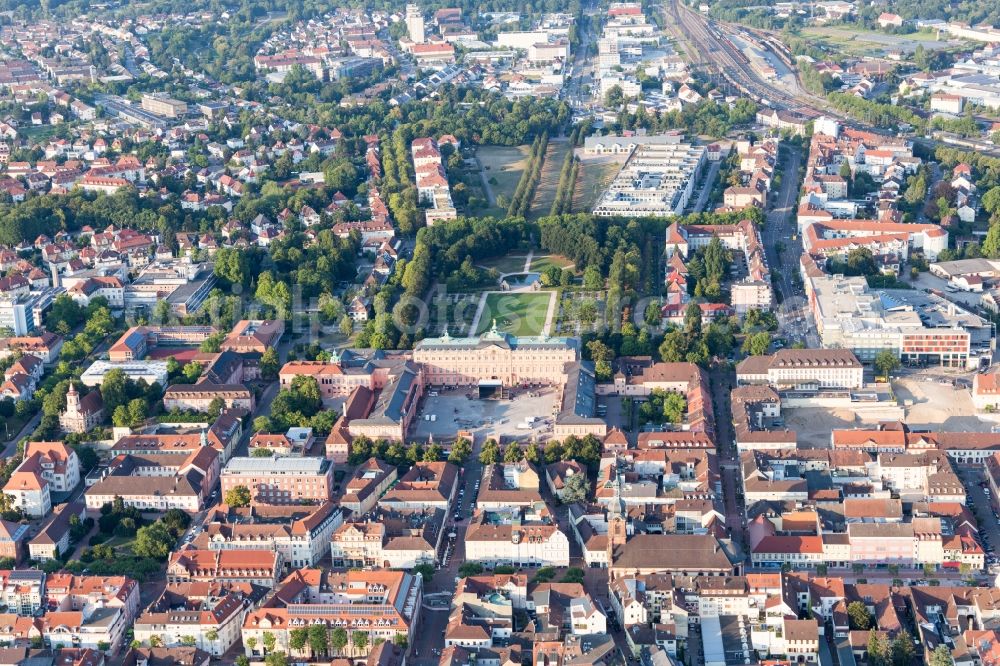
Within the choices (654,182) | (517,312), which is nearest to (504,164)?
(654,182)

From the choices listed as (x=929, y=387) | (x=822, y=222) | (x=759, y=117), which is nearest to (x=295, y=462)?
(x=929, y=387)

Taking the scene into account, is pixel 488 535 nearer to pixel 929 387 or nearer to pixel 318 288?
pixel 929 387

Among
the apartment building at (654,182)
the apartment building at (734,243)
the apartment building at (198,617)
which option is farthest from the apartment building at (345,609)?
the apartment building at (654,182)

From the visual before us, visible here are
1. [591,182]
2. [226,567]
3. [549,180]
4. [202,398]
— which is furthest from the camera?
[549,180]

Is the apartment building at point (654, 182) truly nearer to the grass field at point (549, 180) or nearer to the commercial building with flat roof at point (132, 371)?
the grass field at point (549, 180)

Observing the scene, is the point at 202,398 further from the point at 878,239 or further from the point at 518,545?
the point at 878,239

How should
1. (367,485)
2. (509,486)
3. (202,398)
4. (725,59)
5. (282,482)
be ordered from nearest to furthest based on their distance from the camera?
(367,485) < (509,486) < (282,482) < (202,398) < (725,59)
